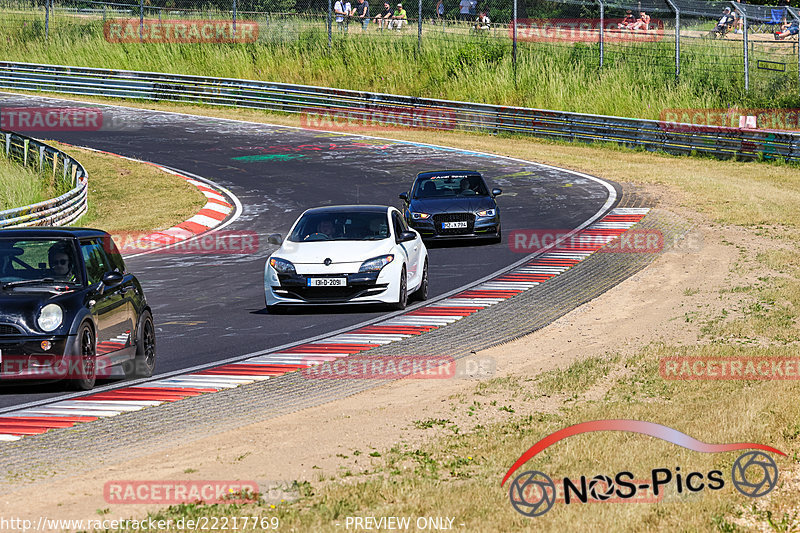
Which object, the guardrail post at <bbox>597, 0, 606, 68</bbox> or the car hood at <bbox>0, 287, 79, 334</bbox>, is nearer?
the car hood at <bbox>0, 287, 79, 334</bbox>

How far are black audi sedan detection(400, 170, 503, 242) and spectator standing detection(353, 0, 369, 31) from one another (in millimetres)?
22588

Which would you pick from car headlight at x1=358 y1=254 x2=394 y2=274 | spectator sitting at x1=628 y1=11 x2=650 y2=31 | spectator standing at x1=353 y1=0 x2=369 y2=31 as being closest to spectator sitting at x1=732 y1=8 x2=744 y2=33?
spectator sitting at x1=628 y1=11 x2=650 y2=31

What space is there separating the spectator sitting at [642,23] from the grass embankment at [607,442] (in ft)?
68.6

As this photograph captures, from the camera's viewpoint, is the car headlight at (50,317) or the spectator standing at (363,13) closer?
the car headlight at (50,317)

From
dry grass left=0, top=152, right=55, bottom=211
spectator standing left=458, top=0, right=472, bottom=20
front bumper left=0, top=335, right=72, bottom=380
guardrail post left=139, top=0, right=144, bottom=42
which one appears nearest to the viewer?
front bumper left=0, top=335, right=72, bottom=380

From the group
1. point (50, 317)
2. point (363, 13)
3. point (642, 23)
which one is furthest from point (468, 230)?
point (363, 13)

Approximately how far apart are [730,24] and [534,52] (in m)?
9.39

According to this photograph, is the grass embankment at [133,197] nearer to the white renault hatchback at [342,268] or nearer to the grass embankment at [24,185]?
the grass embankment at [24,185]

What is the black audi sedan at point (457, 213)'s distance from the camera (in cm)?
2148

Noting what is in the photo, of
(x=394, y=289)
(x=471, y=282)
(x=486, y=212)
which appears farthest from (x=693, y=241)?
(x=394, y=289)

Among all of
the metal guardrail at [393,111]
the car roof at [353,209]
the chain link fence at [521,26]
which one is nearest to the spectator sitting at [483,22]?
the chain link fence at [521,26]

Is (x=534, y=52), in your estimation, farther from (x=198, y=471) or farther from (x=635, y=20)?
(x=198, y=471)

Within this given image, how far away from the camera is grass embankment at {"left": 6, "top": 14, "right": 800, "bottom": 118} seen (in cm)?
3691

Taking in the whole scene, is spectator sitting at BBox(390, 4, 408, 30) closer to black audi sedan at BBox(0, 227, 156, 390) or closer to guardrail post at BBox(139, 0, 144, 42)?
guardrail post at BBox(139, 0, 144, 42)
